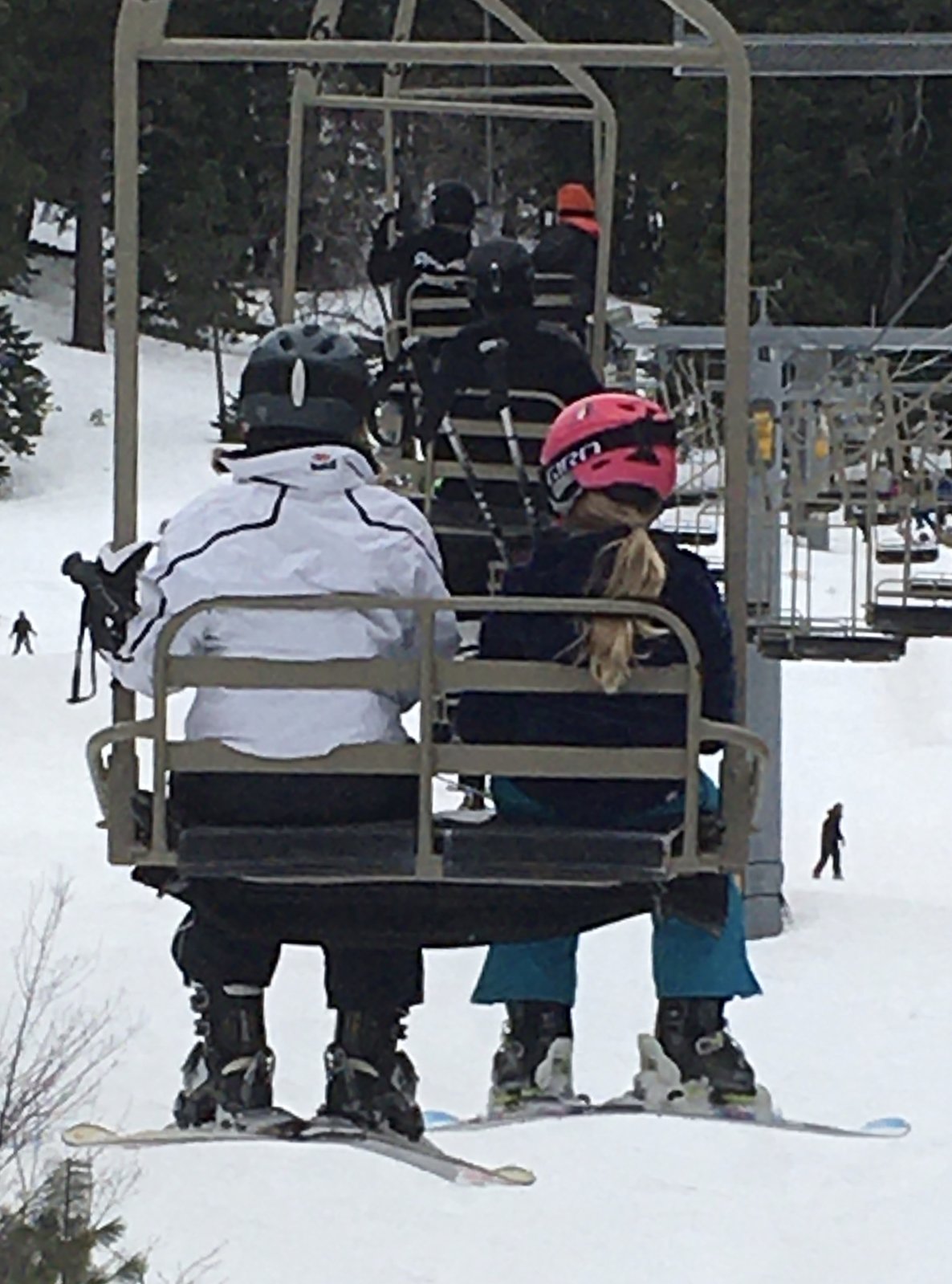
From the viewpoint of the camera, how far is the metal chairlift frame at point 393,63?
4.55m

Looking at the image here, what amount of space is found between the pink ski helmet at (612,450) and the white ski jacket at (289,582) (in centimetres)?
26

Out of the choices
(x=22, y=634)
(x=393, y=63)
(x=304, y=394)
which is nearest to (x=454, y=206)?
(x=393, y=63)

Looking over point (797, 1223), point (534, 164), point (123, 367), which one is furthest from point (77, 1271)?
point (534, 164)

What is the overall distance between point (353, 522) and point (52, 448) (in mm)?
33951

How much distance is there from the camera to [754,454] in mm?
14672

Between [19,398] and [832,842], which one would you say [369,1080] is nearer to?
[832,842]

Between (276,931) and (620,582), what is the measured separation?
0.79 metres

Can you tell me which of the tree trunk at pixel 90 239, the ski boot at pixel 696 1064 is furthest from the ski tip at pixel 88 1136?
the tree trunk at pixel 90 239

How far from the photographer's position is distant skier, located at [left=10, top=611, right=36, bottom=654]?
91.7 feet

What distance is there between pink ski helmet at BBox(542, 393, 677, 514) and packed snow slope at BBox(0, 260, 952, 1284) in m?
16.3

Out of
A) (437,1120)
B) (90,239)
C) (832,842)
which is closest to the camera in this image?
(437,1120)

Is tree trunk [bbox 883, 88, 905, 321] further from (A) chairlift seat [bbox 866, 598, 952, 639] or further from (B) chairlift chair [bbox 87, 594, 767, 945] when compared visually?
(B) chairlift chair [bbox 87, 594, 767, 945]

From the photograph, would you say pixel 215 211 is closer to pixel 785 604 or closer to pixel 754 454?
pixel 785 604

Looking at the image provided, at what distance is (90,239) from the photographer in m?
41.0
